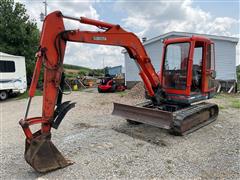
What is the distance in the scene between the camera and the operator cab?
5.65 metres

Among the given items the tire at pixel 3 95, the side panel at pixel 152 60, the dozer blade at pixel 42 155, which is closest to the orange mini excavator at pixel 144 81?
the dozer blade at pixel 42 155

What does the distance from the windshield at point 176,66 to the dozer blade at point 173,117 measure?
2.44 ft

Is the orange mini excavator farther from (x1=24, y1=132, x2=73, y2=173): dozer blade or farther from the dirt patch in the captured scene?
the dirt patch

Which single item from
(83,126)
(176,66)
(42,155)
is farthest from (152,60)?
(42,155)

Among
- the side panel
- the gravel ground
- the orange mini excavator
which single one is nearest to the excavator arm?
the orange mini excavator

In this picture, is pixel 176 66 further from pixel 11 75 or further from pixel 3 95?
pixel 3 95

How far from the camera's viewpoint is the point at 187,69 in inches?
221

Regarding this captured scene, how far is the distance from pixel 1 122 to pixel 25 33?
12355 mm

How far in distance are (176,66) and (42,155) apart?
411 cm

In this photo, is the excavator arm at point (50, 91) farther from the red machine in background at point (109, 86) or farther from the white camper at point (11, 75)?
the red machine in background at point (109, 86)

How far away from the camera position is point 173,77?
236 inches

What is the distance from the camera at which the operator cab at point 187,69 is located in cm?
565

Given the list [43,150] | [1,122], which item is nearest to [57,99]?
[43,150]

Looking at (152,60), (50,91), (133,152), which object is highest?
(152,60)
